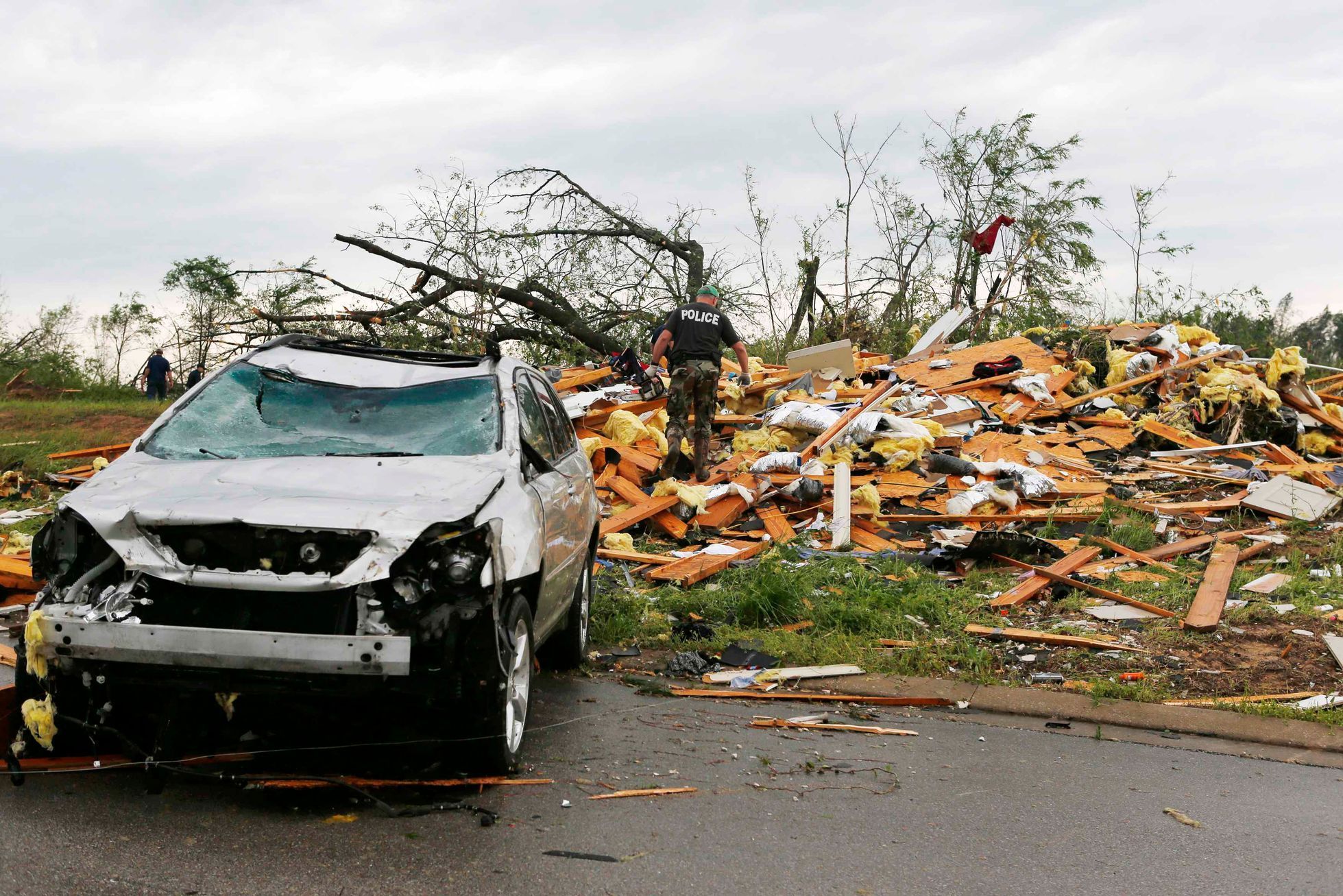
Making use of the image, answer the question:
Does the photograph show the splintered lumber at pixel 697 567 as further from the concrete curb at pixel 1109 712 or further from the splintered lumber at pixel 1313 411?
the splintered lumber at pixel 1313 411

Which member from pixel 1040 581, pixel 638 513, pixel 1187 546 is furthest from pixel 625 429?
pixel 1187 546

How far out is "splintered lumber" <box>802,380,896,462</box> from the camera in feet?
42.1

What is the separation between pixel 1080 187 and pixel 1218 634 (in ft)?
70.7

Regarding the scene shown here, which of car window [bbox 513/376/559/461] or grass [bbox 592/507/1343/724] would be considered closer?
car window [bbox 513/376/559/461]

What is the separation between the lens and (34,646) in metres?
4.08

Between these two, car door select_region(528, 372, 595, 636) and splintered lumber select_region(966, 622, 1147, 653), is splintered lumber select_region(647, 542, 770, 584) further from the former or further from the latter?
splintered lumber select_region(966, 622, 1147, 653)

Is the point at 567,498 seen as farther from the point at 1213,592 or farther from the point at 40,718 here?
the point at 1213,592

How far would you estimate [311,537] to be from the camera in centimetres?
412

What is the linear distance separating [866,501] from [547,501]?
20.7 feet

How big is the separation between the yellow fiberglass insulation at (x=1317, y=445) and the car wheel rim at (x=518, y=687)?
12757mm

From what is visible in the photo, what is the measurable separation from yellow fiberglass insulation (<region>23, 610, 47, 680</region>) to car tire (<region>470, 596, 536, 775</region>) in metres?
1.57

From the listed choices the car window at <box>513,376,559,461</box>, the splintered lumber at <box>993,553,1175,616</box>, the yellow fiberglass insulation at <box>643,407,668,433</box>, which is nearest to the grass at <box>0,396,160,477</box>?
the yellow fiberglass insulation at <box>643,407,668,433</box>

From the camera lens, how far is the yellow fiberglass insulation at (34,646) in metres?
4.04

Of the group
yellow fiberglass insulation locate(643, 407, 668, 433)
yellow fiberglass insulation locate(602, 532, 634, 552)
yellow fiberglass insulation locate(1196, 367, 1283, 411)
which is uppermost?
yellow fiberglass insulation locate(1196, 367, 1283, 411)
